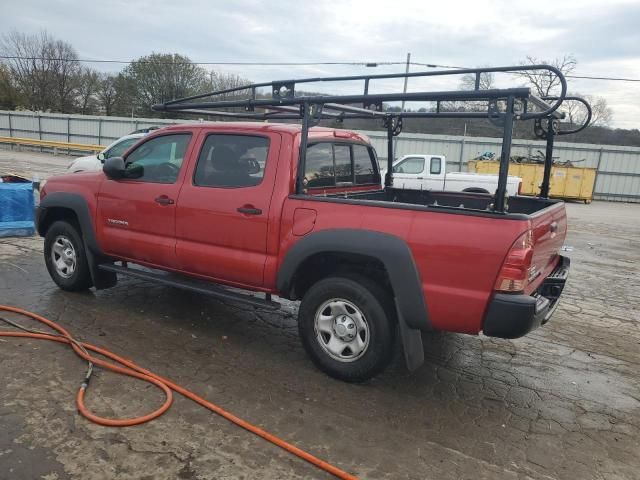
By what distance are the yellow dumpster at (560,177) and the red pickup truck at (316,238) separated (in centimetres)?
1824

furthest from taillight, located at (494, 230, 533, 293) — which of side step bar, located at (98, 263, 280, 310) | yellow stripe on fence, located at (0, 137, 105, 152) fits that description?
yellow stripe on fence, located at (0, 137, 105, 152)

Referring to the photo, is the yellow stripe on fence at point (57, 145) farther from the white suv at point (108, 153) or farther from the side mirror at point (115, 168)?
the side mirror at point (115, 168)

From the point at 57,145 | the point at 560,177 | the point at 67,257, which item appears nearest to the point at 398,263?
the point at 67,257

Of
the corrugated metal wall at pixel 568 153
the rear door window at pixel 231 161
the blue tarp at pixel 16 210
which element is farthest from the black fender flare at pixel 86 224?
the corrugated metal wall at pixel 568 153

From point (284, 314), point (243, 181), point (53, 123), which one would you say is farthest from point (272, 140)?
point (53, 123)

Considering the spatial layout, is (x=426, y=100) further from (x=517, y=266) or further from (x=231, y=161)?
(x=231, y=161)

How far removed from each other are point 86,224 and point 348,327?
10.1 ft

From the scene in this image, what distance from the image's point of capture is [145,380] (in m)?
3.59

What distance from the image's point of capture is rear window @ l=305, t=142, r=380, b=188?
4.26 m

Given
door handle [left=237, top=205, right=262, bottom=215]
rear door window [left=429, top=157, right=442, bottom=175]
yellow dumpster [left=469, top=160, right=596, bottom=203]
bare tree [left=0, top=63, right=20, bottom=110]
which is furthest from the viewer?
bare tree [left=0, top=63, right=20, bottom=110]

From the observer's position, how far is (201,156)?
4.41m

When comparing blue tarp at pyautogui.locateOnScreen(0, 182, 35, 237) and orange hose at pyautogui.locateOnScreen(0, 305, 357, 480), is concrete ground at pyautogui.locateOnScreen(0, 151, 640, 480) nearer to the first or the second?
orange hose at pyautogui.locateOnScreen(0, 305, 357, 480)

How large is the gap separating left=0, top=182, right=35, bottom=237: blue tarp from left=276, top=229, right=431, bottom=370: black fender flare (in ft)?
21.3

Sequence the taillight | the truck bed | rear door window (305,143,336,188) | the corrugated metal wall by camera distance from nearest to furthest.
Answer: the taillight, rear door window (305,143,336,188), the truck bed, the corrugated metal wall
